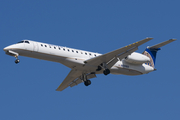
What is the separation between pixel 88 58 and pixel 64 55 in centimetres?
206

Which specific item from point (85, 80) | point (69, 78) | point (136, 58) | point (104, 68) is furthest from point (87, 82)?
point (136, 58)

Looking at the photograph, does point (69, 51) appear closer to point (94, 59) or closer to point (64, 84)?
point (94, 59)

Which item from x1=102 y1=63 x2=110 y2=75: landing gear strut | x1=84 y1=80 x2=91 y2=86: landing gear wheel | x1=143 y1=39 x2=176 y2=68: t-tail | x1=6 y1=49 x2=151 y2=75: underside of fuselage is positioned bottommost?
x1=84 y1=80 x2=91 y2=86: landing gear wheel

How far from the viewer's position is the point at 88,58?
1012 inches

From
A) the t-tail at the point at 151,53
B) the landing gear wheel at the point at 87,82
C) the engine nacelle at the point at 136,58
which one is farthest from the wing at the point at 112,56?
the t-tail at the point at 151,53

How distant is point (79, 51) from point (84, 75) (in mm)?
2686

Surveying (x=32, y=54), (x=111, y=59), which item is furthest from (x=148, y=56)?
(x=32, y=54)

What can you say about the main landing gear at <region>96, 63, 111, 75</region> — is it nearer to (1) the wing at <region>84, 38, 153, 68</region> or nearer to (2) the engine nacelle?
(1) the wing at <region>84, 38, 153, 68</region>

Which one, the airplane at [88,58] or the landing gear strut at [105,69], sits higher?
the airplane at [88,58]

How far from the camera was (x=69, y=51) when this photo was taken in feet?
82.1

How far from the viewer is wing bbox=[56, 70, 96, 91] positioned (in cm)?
2735

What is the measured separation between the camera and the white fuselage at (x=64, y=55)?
24000 mm

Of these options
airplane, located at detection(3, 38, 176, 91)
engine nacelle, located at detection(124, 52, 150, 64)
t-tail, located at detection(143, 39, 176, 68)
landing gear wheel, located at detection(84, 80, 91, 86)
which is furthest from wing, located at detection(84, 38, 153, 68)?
t-tail, located at detection(143, 39, 176, 68)

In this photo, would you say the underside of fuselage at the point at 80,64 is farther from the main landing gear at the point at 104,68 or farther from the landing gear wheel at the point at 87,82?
the landing gear wheel at the point at 87,82
